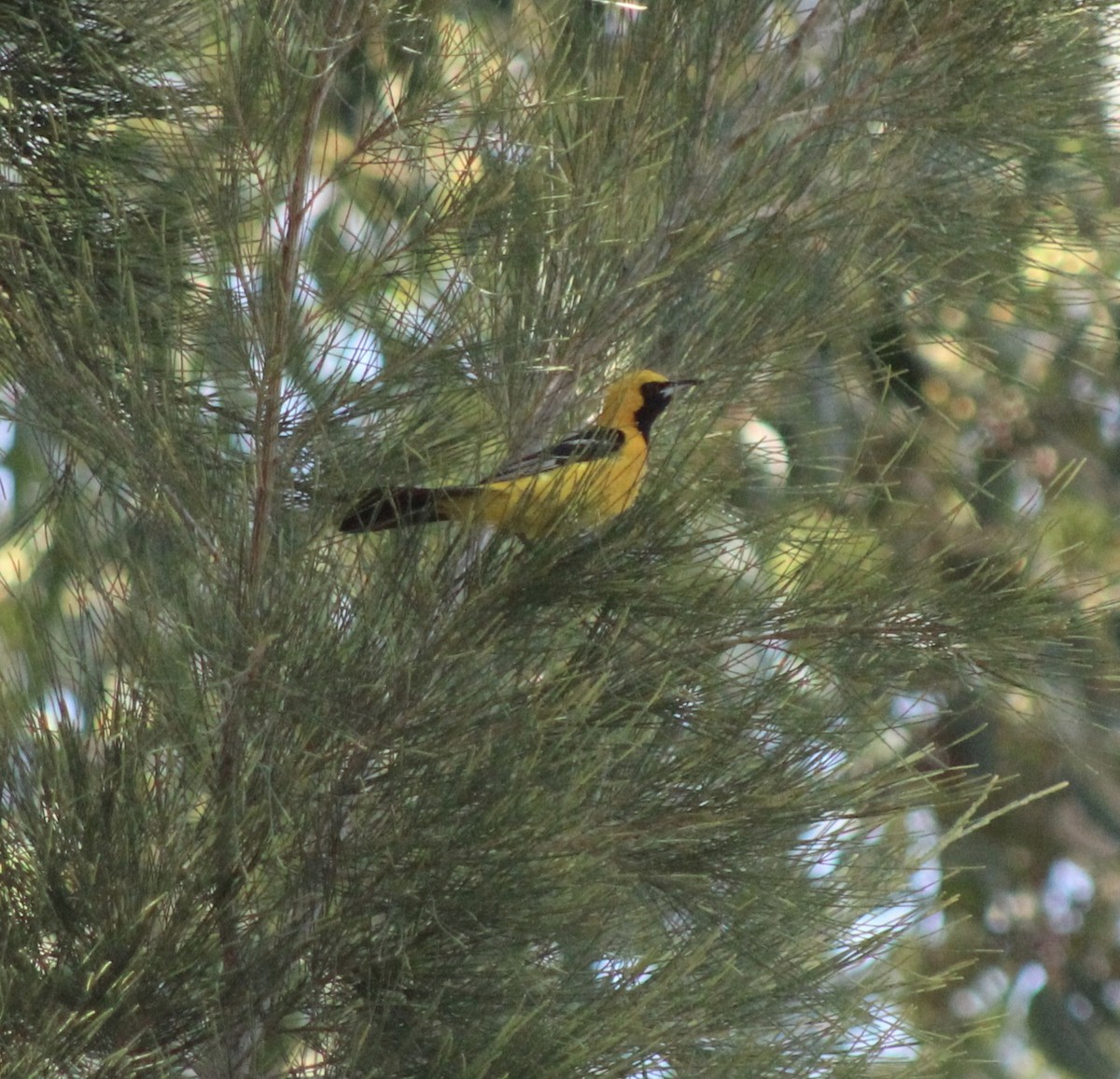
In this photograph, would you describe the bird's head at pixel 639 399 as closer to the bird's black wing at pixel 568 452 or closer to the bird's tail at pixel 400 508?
the bird's black wing at pixel 568 452

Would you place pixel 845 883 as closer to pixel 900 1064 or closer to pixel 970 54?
pixel 900 1064

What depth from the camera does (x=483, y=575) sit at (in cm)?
150

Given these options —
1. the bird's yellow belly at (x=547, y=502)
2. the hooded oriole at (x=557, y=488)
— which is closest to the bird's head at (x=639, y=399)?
the hooded oriole at (x=557, y=488)

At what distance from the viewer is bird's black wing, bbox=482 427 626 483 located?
5.26ft

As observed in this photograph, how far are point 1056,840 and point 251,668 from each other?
4810mm

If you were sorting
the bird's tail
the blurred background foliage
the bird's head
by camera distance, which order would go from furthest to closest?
the bird's head, the bird's tail, the blurred background foliage

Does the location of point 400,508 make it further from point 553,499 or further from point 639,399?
point 639,399

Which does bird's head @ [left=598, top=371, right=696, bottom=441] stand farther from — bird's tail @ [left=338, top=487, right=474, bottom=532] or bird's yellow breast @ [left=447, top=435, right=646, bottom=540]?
bird's tail @ [left=338, top=487, right=474, bottom=532]

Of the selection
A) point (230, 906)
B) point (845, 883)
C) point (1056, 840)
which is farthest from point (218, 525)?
point (1056, 840)

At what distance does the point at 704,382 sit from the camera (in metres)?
1.82

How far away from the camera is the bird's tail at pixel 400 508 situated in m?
1.58

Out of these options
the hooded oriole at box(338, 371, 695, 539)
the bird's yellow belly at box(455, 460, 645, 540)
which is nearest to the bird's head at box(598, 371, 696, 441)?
the hooded oriole at box(338, 371, 695, 539)

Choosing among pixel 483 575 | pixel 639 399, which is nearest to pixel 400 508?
pixel 483 575

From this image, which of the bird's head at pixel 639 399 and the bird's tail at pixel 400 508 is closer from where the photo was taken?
the bird's tail at pixel 400 508
